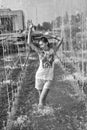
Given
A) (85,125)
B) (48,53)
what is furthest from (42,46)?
(85,125)

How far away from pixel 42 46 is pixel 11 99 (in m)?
1.85

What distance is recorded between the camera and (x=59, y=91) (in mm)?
6082

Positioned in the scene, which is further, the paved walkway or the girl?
the girl

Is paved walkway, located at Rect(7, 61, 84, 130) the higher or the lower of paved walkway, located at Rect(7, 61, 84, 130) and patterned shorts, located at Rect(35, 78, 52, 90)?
the lower

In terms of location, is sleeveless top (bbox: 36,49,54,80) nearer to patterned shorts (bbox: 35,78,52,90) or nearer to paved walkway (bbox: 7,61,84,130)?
patterned shorts (bbox: 35,78,52,90)

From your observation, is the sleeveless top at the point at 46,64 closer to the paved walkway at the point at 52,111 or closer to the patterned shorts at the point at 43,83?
the patterned shorts at the point at 43,83

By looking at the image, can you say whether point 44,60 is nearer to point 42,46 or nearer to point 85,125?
point 42,46

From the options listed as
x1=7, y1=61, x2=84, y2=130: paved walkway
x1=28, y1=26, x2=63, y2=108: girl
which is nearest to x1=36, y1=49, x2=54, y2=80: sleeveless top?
x1=28, y1=26, x2=63, y2=108: girl

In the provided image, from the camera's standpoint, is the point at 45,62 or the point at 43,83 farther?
the point at 43,83

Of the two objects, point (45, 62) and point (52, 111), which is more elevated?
point (45, 62)

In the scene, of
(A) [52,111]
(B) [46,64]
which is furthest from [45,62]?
(A) [52,111]

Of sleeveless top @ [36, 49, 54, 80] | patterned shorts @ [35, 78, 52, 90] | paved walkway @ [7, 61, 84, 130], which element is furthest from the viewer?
patterned shorts @ [35, 78, 52, 90]

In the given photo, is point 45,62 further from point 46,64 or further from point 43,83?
point 43,83

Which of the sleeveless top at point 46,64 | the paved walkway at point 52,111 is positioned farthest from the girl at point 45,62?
the paved walkway at point 52,111
